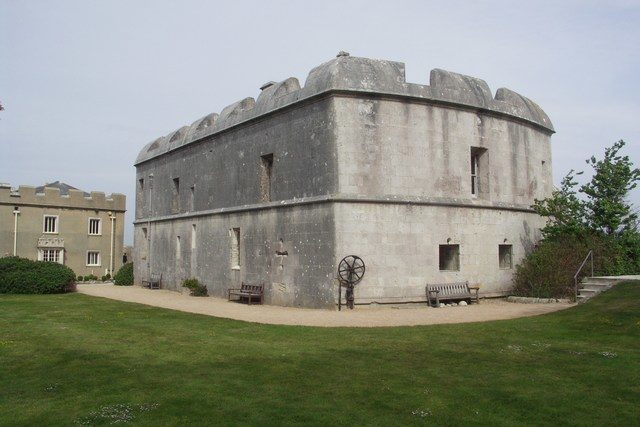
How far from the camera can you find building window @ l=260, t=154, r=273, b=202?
20.1 metres

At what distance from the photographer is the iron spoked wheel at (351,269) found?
1627 cm

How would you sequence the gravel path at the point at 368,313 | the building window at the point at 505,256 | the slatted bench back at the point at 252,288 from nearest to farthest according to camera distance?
the gravel path at the point at 368,313 → the slatted bench back at the point at 252,288 → the building window at the point at 505,256

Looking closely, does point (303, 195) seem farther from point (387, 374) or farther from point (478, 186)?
point (387, 374)

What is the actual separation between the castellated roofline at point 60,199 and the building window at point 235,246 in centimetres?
2242

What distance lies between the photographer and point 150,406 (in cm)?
654

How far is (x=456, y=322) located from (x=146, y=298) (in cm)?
1299

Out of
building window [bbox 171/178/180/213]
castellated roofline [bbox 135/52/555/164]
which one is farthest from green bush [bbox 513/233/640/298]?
building window [bbox 171/178/180/213]

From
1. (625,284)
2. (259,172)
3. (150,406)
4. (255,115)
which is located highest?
(255,115)

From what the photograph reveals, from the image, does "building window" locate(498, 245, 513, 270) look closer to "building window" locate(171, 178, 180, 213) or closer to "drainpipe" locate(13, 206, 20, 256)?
"building window" locate(171, 178, 180, 213)

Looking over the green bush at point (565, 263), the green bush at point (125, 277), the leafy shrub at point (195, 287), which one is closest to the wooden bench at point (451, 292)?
the green bush at point (565, 263)

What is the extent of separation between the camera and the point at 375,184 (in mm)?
16969

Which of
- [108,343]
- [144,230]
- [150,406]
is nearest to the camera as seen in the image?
[150,406]

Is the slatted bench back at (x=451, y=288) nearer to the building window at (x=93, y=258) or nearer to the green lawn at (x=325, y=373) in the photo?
the green lawn at (x=325, y=373)

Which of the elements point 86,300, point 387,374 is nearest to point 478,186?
point 387,374
